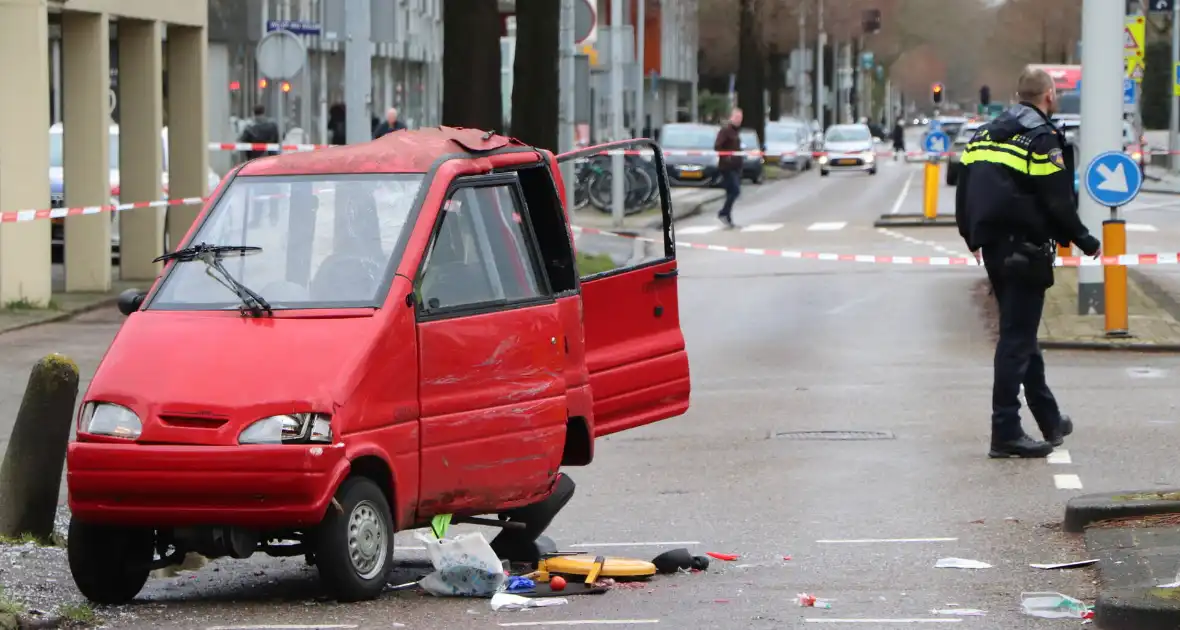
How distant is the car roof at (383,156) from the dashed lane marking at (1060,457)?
168 inches

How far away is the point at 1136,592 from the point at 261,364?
306cm

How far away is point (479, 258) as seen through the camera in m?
8.57

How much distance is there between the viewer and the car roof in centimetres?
856

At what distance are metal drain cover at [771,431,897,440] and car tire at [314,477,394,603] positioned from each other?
5.38 meters

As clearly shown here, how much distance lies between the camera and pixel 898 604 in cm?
768

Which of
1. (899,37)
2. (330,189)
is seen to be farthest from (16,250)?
(899,37)

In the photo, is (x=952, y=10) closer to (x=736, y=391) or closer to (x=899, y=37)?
(x=899, y=37)

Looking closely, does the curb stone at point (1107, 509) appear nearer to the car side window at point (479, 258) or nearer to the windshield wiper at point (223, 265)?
the car side window at point (479, 258)

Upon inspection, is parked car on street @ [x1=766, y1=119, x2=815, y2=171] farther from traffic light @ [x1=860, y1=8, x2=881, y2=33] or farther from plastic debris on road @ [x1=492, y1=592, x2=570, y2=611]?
plastic debris on road @ [x1=492, y1=592, x2=570, y2=611]

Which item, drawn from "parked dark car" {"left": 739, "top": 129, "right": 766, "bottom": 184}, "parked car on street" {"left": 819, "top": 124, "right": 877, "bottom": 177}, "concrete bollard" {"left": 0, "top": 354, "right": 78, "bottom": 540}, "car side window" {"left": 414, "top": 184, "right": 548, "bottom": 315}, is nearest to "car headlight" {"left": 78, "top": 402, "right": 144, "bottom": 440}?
"car side window" {"left": 414, "top": 184, "right": 548, "bottom": 315}

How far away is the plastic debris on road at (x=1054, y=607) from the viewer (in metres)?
7.36

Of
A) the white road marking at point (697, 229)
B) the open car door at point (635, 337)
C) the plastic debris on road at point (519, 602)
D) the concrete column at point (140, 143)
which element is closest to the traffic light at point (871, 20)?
the white road marking at point (697, 229)

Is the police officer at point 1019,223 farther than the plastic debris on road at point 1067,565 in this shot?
Yes

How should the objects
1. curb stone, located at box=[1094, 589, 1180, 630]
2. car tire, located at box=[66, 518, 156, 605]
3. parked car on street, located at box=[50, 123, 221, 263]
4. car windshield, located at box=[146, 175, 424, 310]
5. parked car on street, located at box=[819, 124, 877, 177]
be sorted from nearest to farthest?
1. curb stone, located at box=[1094, 589, 1180, 630]
2. car tire, located at box=[66, 518, 156, 605]
3. car windshield, located at box=[146, 175, 424, 310]
4. parked car on street, located at box=[50, 123, 221, 263]
5. parked car on street, located at box=[819, 124, 877, 177]
